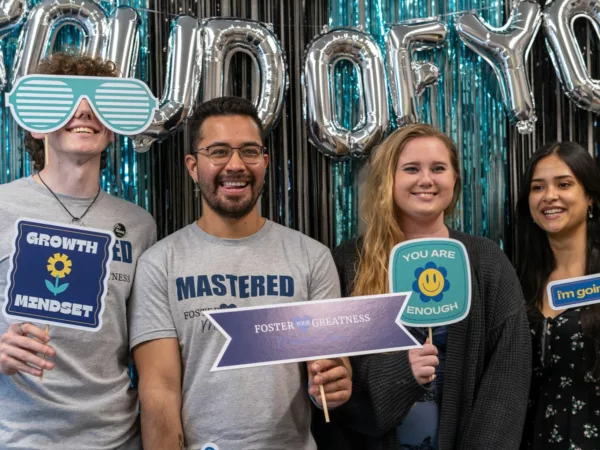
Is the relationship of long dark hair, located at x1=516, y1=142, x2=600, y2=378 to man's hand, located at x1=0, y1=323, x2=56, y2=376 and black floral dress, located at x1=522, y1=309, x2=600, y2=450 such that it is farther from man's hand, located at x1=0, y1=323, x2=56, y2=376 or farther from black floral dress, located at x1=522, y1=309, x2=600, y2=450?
man's hand, located at x1=0, y1=323, x2=56, y2=376

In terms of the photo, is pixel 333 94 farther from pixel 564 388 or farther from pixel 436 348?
pixel 564 388

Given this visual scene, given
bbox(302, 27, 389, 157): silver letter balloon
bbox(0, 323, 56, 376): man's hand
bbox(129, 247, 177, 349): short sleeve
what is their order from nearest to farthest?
1. bbox(0, 323, 56, 376): man's hand
2. bbox(129, 247, 177, 349): short sleeve
3. bbox(302, 27, 389, 157): silver letter balloon

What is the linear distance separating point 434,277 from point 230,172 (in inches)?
23.0

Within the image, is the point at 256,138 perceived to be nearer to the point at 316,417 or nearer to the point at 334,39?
the point at 334,39

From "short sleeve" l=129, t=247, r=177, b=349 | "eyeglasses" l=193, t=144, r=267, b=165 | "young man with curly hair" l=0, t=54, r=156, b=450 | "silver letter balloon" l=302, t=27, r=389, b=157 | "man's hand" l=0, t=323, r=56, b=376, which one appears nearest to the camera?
"man's hand" l=0, t=323, r=56, b=376

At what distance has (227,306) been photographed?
190 centimetres

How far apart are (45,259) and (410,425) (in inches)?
40.5

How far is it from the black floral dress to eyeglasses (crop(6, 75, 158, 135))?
1286 millimetres

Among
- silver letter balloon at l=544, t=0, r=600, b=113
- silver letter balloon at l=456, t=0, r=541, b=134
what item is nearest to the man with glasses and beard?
silver letter balloon at l=456, t=0, r=541, b=134

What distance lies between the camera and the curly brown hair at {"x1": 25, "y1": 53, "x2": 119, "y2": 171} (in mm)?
2008

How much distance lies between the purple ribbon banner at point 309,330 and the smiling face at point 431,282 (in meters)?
0.11

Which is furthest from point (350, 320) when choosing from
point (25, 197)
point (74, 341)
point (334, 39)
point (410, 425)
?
point (334, 39)

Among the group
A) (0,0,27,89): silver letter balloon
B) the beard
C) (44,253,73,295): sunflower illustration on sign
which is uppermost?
(0,0,27,89): silver letter balloon

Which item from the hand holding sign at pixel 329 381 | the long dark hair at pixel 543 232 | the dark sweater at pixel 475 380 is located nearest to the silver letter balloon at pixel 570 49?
the long dark hair at pixel 543 232
